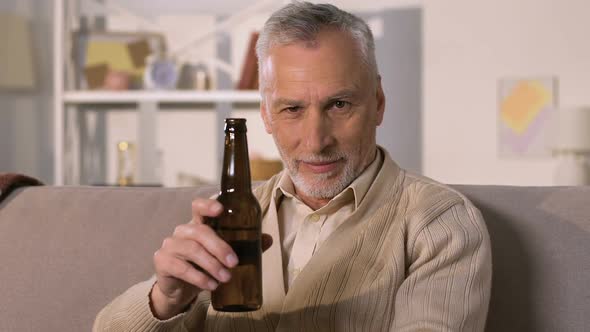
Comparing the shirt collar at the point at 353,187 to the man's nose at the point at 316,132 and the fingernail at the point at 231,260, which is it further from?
the fingernail at the point at 231,260

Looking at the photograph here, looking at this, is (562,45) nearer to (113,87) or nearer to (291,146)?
(113,87)

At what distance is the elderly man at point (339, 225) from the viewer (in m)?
1.42

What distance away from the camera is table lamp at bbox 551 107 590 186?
15.4 feet

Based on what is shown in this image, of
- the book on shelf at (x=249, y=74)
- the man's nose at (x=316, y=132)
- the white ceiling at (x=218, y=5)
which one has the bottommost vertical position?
the man's nose at (x=316, y=132)

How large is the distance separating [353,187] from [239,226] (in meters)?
0.38

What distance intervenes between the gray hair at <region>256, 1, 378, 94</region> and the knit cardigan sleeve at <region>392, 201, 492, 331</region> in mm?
338

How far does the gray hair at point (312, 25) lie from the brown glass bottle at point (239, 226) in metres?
0.41

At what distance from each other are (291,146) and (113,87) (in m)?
3.53

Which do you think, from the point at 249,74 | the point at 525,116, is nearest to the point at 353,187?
the point at 249,74

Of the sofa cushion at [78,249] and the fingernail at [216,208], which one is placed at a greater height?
the fingernail at [216,208]

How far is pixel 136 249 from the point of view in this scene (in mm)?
1763

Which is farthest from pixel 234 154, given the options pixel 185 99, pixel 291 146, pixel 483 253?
pixel 185 99

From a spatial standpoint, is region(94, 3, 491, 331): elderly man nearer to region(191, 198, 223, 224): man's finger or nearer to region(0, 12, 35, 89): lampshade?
region(191, 198, 223, 224): man's finger

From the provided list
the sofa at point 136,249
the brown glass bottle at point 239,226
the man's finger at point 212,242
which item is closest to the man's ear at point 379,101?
the sofa at point 136,249
